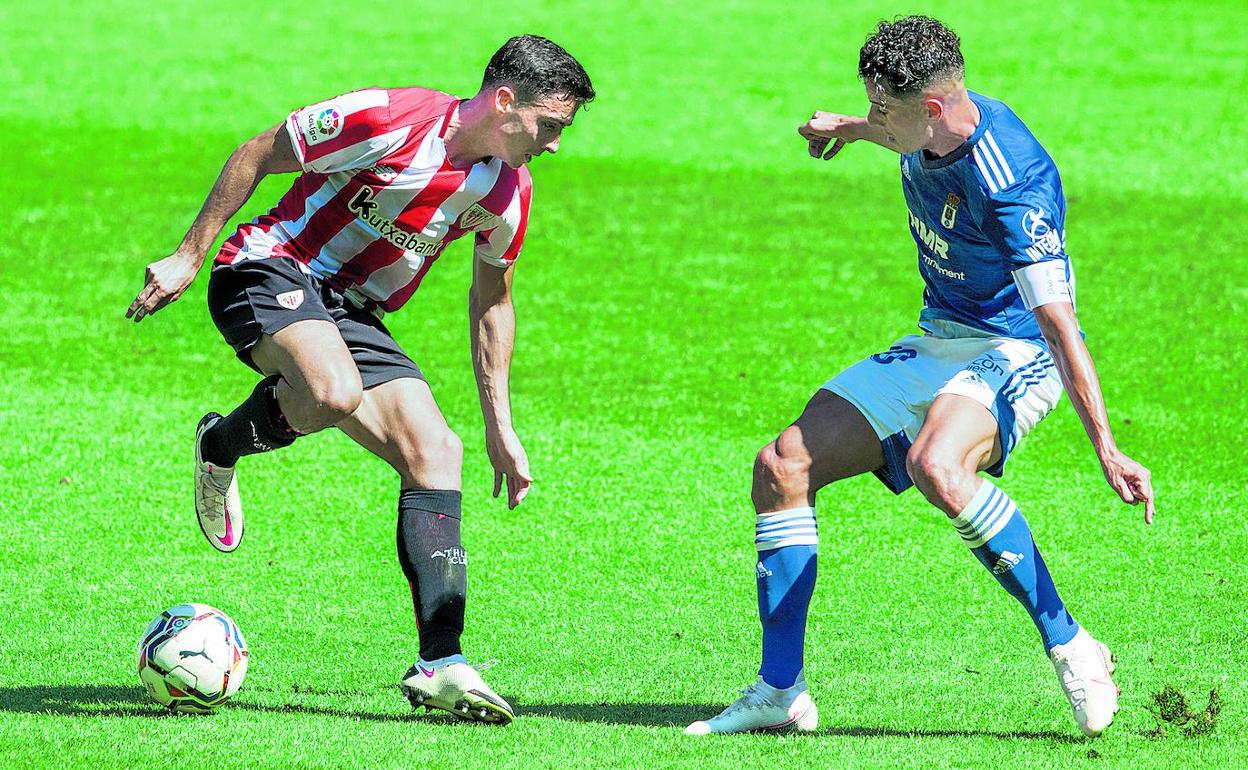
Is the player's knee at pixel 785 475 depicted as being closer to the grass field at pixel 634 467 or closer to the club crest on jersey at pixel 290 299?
the grass field at pixel 634 467

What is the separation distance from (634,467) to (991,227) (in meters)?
3.75

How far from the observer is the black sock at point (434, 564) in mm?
4918

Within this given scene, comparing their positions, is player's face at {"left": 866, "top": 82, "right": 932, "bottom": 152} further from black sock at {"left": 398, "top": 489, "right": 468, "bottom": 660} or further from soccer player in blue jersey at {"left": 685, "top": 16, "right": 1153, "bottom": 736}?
black sock at {"left": 398, "top": 489, "right": 468, "bottom": 660}

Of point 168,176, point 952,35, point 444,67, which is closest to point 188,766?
point 952,35

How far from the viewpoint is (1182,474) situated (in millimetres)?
8039

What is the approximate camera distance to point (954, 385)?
4.88 meters

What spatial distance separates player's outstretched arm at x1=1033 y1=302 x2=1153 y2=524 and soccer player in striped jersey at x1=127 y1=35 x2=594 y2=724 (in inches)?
65.4

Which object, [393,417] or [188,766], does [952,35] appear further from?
[188,766]

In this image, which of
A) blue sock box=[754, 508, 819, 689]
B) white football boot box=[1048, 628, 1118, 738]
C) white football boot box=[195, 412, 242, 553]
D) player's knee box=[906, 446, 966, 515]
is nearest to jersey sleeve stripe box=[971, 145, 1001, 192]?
player's knee box=[906, 446, 966, 515]

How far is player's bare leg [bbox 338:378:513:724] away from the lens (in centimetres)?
480

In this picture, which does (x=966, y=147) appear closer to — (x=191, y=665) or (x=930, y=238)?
(x=930, y=238)

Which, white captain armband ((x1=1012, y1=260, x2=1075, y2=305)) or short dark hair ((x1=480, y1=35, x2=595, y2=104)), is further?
short dark hair ((x1=480, y1=35, x2=595, y2=104))

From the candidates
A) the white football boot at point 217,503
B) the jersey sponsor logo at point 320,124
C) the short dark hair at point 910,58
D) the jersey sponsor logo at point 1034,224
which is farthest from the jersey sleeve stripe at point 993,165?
the white football boot at point 217,503

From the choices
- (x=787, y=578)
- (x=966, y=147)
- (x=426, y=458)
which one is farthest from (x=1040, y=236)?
(x=426, y=458)
